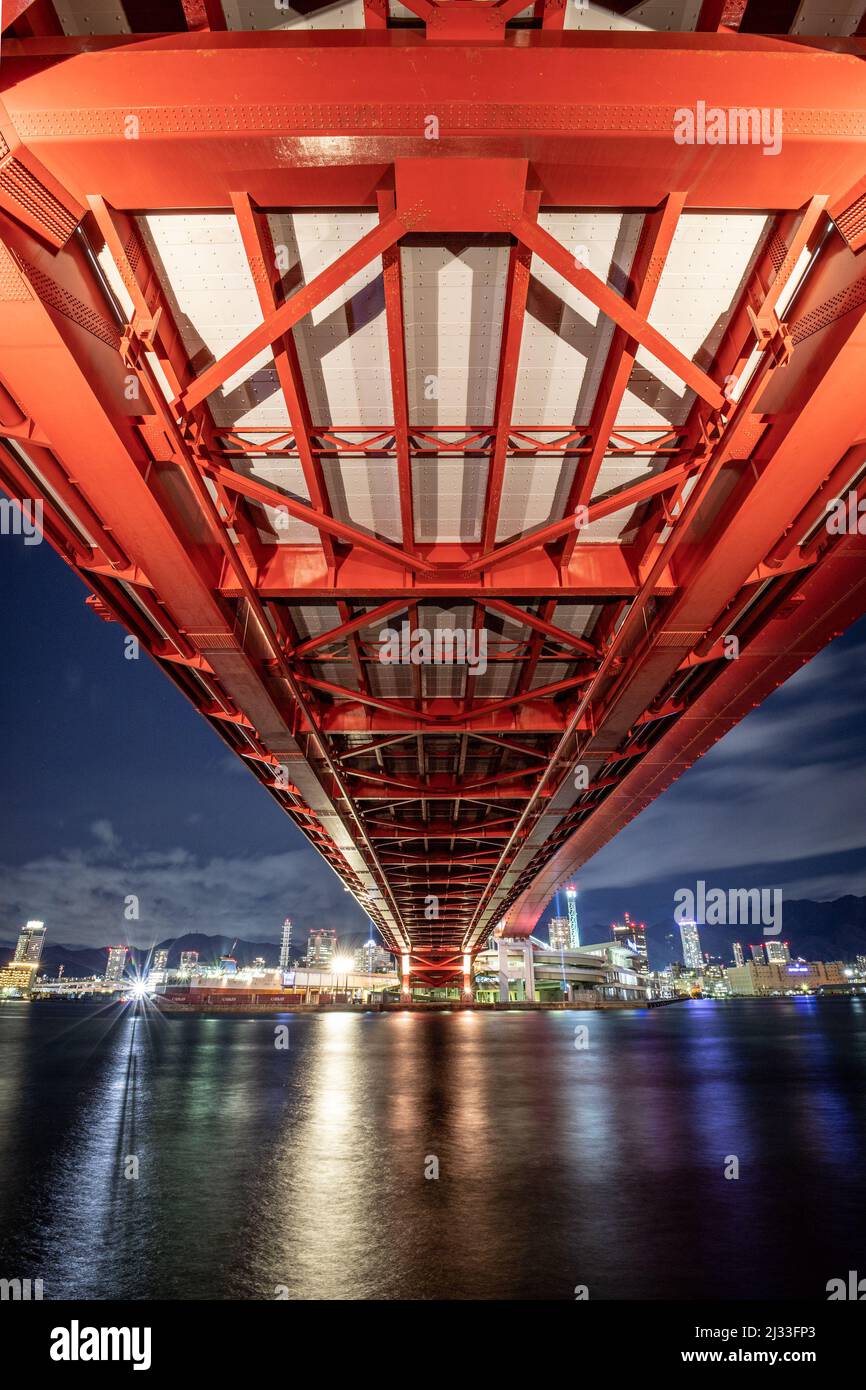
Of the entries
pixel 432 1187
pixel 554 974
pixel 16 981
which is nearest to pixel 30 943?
pixel 16 981

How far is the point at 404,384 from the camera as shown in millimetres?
7648

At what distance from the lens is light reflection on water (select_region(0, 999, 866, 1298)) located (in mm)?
4637

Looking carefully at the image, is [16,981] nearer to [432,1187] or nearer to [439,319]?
[432,1187]

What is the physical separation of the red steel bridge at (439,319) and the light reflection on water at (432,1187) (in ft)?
25.9

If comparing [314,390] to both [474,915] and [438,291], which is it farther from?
[474,915]

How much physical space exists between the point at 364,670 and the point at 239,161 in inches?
450

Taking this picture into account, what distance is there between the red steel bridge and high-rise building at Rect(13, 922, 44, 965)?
21826cm

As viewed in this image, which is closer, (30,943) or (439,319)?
(439,319)

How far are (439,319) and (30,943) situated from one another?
23890 cm

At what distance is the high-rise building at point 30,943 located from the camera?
615ft

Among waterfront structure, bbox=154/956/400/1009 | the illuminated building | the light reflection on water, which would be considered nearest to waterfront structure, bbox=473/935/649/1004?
waterfront structure, bbox=154/956/400/1009

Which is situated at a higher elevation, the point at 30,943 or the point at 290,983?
the point at 30,943

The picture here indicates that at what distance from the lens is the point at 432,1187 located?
6430 millimetres
